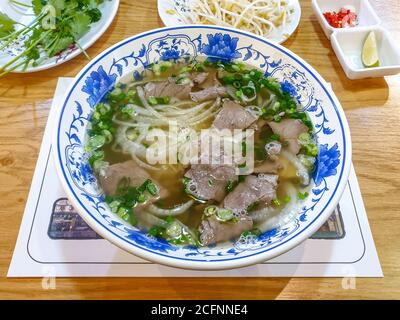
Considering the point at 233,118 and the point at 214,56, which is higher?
the point at 214,56

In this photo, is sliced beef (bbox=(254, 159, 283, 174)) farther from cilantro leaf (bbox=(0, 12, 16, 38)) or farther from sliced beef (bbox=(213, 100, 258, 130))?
cilantro leaf (bbox=(0, 12, 16, 38))

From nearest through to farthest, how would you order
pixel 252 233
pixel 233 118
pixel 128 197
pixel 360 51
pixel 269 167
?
pixel 252 233 < pixel 128 197 < pixel 269 167 < pixel 233 118 < pixel 360 51

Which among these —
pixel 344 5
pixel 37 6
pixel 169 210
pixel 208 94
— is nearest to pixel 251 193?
pixel 169 210

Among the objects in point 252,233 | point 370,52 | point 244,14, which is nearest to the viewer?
point 252,233

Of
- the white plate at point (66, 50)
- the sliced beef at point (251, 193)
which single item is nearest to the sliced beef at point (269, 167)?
the sliced beef at point (251, 193)

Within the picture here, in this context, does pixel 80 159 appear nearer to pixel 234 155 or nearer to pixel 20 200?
pixel 20 200

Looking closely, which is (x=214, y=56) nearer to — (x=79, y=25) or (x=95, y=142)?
(x=95, y=142)
